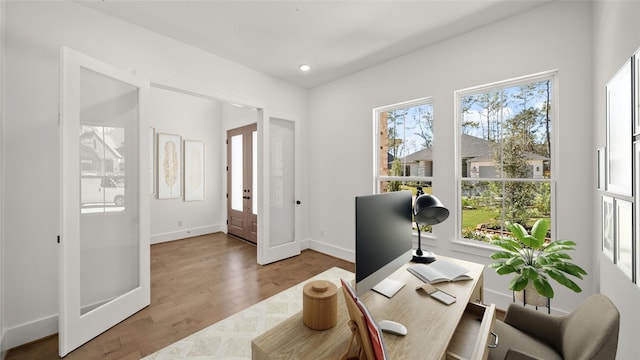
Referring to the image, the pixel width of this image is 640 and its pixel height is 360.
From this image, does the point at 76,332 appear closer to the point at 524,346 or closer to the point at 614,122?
the point at 524,346

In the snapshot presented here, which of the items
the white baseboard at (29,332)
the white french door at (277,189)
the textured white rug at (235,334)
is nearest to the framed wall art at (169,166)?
the white french door at (277,189)

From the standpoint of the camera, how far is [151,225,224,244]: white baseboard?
488cm

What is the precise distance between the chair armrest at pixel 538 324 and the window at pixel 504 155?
1309mm

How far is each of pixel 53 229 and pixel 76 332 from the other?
34.9 inches

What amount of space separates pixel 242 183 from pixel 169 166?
4.78ft

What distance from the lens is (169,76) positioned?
2.86m

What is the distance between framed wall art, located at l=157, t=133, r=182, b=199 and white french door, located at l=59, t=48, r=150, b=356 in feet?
9.03

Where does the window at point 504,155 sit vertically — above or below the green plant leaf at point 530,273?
above

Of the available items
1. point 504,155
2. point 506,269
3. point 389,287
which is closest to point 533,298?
point 506,269

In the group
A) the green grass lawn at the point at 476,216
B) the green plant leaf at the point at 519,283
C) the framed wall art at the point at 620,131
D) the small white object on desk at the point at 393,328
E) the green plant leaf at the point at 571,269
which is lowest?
the green plant leaf at the point at 519,283

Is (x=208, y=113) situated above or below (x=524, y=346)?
above

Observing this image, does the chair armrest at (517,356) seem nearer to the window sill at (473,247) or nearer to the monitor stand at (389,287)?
the monitor stand at (389,287)

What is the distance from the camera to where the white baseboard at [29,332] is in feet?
6.49

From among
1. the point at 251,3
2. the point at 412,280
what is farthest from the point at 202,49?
the point at 412,280
